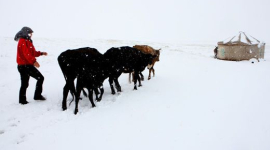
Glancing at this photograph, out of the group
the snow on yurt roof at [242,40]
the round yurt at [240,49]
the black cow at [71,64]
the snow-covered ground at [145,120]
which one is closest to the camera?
the snow-covered ground at [145,120]

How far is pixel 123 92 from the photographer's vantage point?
297 inches

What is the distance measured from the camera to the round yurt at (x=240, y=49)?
18641mm

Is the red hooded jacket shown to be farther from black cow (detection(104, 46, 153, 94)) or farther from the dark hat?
black cow (detection(104, 46, 153, 94))

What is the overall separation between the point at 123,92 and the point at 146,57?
1.96 meters

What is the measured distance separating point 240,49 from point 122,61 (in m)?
Result: 15.8

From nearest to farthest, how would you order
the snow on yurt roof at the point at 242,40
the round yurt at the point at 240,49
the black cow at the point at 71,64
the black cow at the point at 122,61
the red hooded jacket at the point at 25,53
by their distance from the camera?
the red hooded jacket at the point at 25,53 < the black cow at the point at 71,64 < the black cow at the point at 122,61 < the round yurt at the point at 240,49 < the snow on yurt roof at the point at 242,40

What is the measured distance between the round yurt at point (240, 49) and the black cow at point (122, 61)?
1405cm

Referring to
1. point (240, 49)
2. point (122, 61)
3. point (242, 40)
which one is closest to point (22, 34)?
point (122, 61)

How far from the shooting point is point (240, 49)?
1861cm

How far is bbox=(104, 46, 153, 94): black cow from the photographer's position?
7230mm

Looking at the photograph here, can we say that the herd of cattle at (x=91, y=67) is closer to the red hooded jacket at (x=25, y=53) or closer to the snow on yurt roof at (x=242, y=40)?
the red hooded jacket at (x=25, y=53)

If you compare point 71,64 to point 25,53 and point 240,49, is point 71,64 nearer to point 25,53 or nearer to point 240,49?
point 25,53

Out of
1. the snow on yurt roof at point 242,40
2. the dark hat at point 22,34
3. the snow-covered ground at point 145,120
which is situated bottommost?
the snow-covered ground at point 145,120

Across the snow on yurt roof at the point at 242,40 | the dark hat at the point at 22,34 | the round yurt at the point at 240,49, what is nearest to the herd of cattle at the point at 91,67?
the dark hat at the point at 22,34
